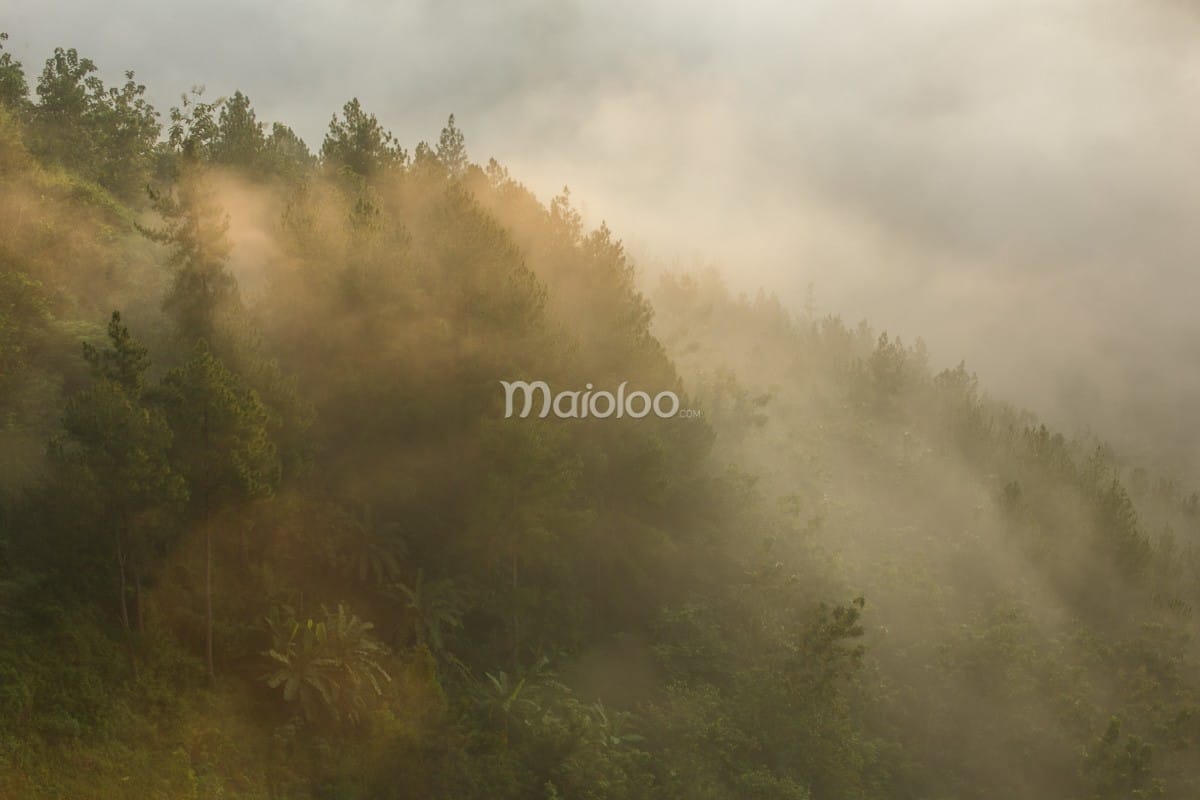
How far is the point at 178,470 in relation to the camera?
17.0m

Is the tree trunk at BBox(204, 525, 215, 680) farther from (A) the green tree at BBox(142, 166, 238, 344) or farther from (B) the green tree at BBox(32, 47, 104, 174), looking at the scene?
(B) the green tree at BBox(32, 47, 104, 174)

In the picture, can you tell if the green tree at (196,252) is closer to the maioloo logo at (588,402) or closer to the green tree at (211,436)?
the green tree at (211,436)

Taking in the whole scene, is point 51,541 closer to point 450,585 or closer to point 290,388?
point 290,388

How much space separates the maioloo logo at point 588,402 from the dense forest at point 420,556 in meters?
0.44

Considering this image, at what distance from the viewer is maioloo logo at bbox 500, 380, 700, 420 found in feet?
87.2

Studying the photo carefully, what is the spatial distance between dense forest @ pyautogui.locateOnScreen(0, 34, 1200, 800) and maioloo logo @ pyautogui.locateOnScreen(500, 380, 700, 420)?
44 centimetres

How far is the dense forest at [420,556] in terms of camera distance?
17.1 metres

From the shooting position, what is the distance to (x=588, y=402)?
102ft

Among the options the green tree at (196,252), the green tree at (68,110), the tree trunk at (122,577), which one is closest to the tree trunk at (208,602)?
the tree trunk at (122,577)

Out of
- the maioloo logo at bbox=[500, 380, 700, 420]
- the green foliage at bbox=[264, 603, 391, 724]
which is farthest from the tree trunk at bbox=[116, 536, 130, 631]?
the maioloo logo at bbox=[500, 380, 700, 420]

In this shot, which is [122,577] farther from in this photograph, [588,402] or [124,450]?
[588,402]

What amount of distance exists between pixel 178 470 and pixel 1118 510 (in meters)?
64.4

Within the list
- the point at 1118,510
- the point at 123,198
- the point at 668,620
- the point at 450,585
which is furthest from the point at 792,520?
the point at 123,198

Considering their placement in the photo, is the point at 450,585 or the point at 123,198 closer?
the point at 450,585
